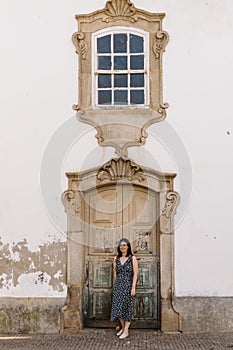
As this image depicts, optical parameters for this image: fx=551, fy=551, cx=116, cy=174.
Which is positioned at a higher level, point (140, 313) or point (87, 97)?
point (87, 97)

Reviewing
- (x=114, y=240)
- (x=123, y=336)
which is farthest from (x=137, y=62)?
(x=123, y=336)

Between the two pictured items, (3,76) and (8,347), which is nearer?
(8,347)

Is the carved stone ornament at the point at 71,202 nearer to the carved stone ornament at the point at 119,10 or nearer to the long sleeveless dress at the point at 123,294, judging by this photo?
the long sleeveless dress at the point at 123,294

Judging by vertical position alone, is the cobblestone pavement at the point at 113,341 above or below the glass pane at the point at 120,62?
below

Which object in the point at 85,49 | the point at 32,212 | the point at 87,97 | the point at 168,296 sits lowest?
the point at 168,296

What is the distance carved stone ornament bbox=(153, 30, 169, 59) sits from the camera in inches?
362

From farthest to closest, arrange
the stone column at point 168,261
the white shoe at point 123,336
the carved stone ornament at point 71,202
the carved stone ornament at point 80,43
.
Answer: the carved stone ornament at point 80,43, the carved stone ornament at point 71,202, the stone column at point 168,261, the white shoe at point 123,336

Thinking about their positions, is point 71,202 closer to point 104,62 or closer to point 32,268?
point 32,268

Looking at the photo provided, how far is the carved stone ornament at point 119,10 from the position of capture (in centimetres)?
931

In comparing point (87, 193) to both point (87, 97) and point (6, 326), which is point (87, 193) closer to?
point (87, 97)

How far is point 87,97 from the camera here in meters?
9.27

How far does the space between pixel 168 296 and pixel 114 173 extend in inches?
86.1

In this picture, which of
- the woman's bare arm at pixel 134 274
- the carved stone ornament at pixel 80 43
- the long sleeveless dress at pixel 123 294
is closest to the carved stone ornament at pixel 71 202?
the long sleeveless dress at pixel 123 294

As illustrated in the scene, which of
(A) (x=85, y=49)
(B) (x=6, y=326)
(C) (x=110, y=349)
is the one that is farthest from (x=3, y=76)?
(C) (x=110, y=349)
